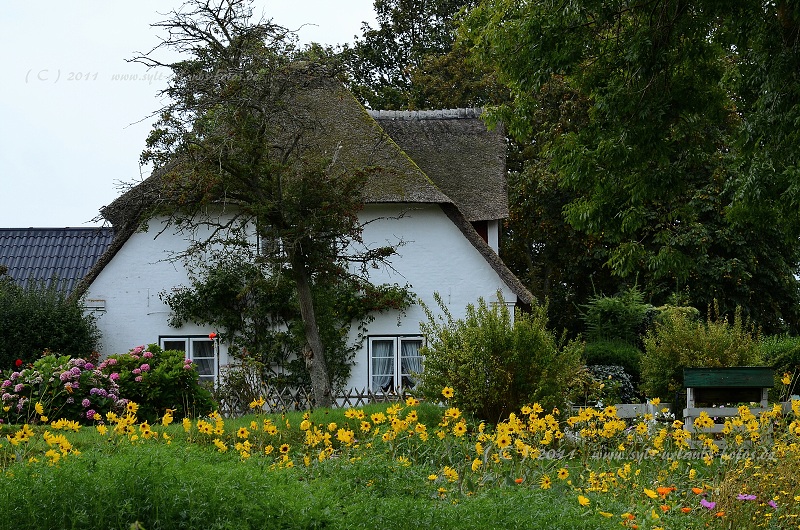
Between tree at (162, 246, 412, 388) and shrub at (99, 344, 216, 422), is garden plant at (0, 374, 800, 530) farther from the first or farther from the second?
tree at (162, 246, 412, 388)

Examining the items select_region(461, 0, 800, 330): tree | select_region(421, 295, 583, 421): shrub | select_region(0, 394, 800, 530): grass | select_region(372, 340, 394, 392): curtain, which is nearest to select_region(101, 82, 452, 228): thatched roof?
select_region(372, 340, 394, 392): curtain

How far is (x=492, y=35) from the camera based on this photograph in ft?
40.3

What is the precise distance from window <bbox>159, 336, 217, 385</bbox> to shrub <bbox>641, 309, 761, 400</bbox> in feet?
25.8

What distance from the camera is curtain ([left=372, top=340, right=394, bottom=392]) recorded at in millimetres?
17062

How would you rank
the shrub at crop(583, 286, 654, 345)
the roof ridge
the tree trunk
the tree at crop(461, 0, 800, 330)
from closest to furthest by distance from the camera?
1. the tree at crop(461, 0, 800, 330)
2. the tree trunk
3. the shrub at crop(583, 286, 654, 345)
4. the roof ridge

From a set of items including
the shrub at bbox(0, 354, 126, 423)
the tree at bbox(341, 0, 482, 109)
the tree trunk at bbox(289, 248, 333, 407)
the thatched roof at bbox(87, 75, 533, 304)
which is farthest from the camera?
the tree at bbox(341, 0, 482, 109)

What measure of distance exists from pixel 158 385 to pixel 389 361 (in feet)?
19.7

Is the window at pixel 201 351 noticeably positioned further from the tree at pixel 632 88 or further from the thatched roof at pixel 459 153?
the tree at pixel 632 88

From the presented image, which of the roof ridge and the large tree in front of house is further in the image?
the roof ridge

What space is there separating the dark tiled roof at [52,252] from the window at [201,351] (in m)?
3.84

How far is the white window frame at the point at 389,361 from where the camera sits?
16984 millimetres

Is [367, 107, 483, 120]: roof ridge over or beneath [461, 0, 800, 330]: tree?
over

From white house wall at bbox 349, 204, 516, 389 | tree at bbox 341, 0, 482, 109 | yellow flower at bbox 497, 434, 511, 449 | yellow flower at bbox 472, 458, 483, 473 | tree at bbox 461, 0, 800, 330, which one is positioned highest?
tree at bbox 341, 0, 482, 109

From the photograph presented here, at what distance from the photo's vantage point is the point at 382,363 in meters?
17.1
